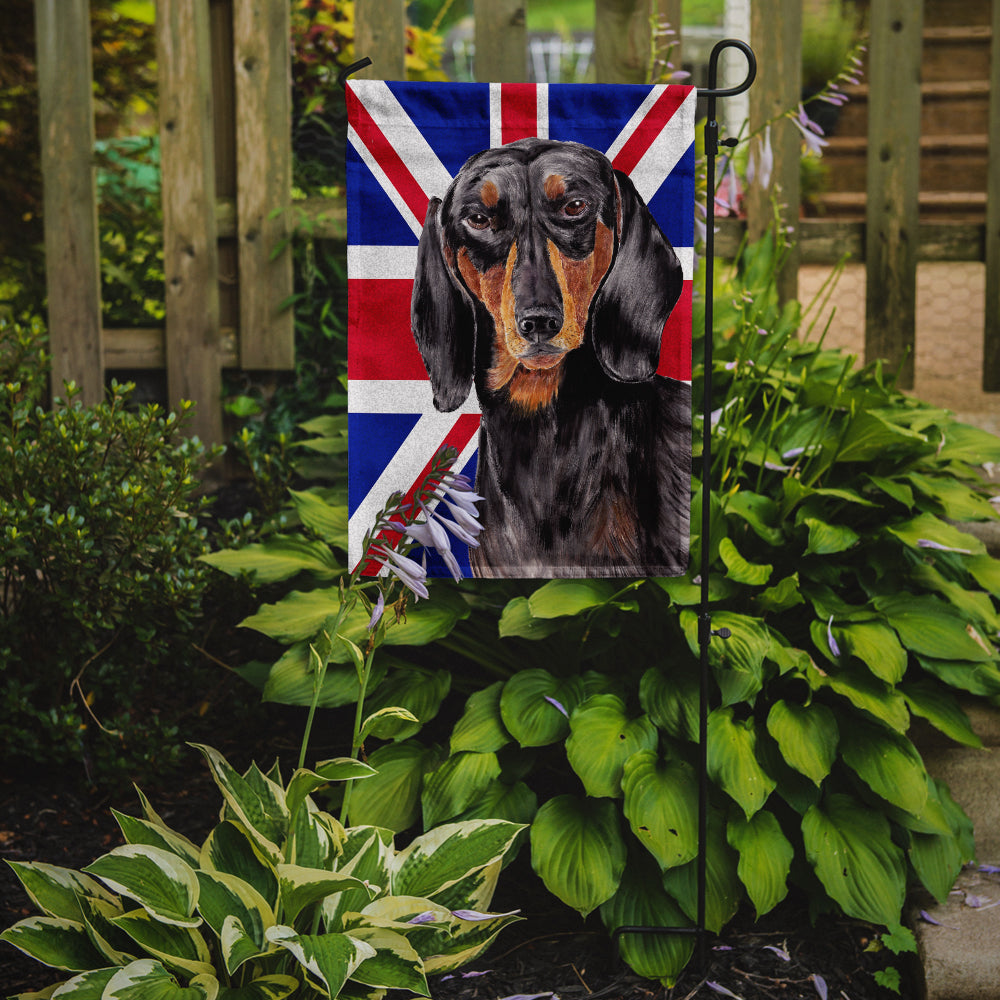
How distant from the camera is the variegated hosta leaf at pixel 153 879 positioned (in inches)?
60.1

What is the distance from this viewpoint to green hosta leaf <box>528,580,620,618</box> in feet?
6.66

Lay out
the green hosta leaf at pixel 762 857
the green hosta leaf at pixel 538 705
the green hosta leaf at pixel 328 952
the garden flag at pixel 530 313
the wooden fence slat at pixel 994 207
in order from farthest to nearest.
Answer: the wooden fence slat at pixel 994 207 < the green hosta leaf at pixel 538 705 < the green hosta leaf at pixel 762 857 < the garden flag at pixel 530 313 < the green hosta leaf at pixel 328 952

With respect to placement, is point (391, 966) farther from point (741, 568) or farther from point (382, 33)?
point (382, 33)

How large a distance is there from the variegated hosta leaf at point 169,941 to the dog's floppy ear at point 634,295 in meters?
1.20

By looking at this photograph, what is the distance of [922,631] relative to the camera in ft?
7.15

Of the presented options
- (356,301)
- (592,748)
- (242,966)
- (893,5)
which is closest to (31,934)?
(242,966)

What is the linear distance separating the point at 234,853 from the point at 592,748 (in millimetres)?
682

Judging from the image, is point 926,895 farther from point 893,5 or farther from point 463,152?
point 893,5

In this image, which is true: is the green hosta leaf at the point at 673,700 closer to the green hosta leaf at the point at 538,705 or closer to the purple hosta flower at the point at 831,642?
the green hosta leaf at the point at 538,705

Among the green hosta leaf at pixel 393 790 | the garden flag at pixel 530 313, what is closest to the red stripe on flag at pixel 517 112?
the garden flag at pixel 530 313

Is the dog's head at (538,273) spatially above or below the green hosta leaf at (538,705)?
above

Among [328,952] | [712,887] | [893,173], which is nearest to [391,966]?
[328,952]

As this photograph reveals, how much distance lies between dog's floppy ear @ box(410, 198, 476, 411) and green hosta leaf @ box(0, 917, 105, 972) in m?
1.05

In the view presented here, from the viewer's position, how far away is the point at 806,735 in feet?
6.63
